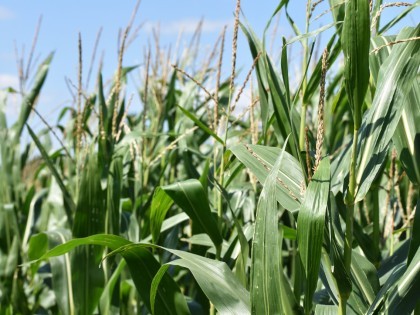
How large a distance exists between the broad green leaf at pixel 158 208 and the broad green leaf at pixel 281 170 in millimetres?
350

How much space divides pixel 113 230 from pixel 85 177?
186 millimetres

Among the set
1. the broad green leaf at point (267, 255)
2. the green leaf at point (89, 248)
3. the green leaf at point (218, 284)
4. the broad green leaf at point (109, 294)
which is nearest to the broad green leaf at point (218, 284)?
the green leaf at point (218, 284)

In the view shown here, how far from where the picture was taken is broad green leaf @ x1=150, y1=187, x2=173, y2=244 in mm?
1711

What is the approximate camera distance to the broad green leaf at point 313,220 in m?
1.11

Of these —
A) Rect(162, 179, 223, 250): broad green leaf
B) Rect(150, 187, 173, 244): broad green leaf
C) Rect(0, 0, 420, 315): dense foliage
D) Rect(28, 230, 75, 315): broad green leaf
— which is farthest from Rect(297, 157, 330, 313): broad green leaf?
Rect(28, 230, 75, 315): broad green leaf

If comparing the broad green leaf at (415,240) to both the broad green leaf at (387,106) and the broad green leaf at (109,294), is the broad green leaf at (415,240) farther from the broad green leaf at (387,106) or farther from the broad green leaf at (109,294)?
the broad green leaf at (109,294)

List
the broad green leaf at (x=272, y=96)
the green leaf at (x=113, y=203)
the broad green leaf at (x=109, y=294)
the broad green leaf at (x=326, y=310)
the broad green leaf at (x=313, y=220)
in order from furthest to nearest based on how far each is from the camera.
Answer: the green leaf at (x=113, y=203) → the broad green leaf at (x=109, y=294) → the broad green leaf at (x=272, y=96) → the broad green leaf at (x=326, y=310) → the broad green leaf at (x=313, y=220)

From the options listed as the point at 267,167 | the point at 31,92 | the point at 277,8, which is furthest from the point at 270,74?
the point at 31,92

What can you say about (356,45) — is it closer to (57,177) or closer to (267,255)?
(267,255)

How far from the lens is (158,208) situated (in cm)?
177

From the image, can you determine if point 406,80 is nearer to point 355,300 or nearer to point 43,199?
point 355,300

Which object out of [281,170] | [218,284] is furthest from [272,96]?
[218,284]

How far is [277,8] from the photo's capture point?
1.54m

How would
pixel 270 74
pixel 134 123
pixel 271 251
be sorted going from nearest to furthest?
1. pixel 271 251
2. pixel 270 74
3. pixel 134 123
